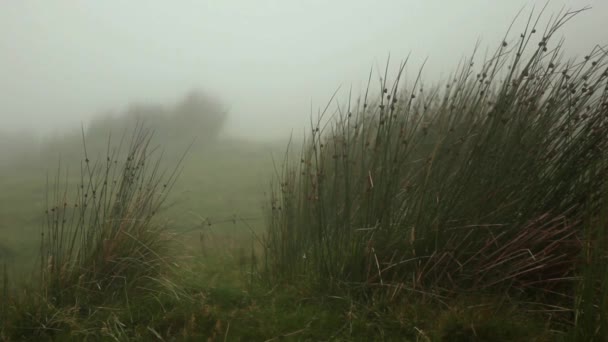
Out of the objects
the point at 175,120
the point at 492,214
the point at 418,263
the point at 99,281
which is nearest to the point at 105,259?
the point at 99,281

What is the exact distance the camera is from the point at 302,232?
2635 mm

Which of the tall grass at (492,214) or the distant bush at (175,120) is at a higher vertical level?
the distant bush at (175,120)

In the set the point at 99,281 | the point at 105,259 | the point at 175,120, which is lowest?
the point at 99,281

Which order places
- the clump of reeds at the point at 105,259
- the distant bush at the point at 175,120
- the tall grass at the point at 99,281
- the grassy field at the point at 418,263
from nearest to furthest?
the grassy field at the point at 418,263 < the tall grass at the point at 99,281 < the clump of reeds at the point at 105,259 < the distant bush at the point at 175,120

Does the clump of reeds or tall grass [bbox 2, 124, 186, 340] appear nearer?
tall grass [bbox 2, 124, 186, 340]

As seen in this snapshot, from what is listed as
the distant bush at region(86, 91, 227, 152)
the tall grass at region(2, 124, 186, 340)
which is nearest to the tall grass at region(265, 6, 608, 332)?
the tall grass at region(2, 124, 186, 340)

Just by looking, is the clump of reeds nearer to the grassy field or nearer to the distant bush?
the grassy field

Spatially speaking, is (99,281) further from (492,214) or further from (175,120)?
(175,120)

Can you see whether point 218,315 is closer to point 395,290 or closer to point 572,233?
point 395,290

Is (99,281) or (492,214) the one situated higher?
(492,214)

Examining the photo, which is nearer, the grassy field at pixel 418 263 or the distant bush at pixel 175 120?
the grassy field at pixel 418 263

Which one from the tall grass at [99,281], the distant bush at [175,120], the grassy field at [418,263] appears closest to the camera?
the grassy field at [418,263]

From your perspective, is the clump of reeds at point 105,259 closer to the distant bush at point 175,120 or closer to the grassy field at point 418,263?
the grassy field at point 418,263

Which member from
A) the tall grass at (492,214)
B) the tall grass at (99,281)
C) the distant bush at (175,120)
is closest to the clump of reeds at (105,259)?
the tall grass at (99,281)
